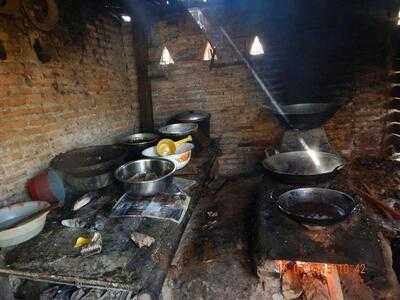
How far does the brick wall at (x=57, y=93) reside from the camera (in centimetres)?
322

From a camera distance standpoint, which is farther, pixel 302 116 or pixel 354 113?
pixel 354 113

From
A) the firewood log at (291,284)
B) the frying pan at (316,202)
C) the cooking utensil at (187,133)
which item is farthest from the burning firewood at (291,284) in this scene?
the cooking utensil at (187,133)

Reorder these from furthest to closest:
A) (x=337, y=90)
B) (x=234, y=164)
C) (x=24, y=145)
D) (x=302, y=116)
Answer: (x=234, y=164) → (x=337, y=90) → (x=302, y=116) → (x=24, y=145)

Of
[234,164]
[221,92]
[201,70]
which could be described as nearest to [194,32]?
[201,70]

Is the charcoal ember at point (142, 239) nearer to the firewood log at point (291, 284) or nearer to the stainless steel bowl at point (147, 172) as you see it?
the stainless steel bowl at point (147, 172)

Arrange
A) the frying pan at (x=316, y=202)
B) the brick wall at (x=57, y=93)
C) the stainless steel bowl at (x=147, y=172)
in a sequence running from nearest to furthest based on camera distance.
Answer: the frying pan at (x=316, y=202), the stainless steel bowl at (x=147, y=172), the brick wall at (x=57, y=93)

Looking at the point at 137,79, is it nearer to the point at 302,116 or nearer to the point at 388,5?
the point at 302,116

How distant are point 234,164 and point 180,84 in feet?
7.27

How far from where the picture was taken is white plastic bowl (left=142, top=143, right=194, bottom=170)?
3.85 m

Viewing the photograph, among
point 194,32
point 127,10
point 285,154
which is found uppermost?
point 127,10

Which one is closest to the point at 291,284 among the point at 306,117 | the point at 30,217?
the point at 306,117

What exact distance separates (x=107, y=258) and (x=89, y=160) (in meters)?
1.85

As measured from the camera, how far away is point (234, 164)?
6598 mm

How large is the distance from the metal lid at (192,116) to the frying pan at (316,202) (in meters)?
2.86
